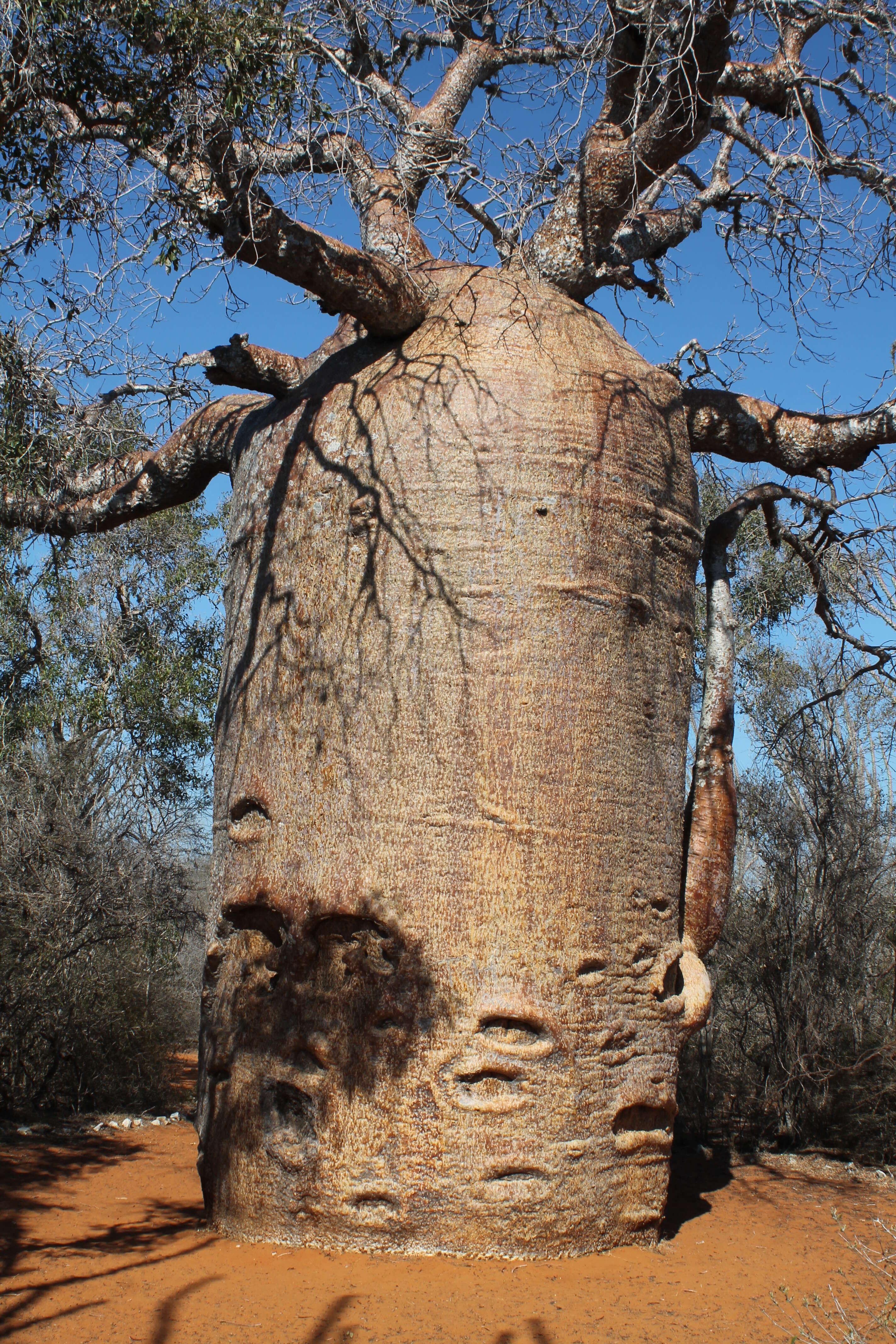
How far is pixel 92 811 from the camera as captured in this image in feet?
21.9

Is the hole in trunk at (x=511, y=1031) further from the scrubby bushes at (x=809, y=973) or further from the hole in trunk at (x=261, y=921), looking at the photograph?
the scrubby bushes at (x=809, y=973)

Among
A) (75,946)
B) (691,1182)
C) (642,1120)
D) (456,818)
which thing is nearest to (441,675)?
(456,818)

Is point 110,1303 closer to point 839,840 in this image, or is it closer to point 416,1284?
point 416,1284

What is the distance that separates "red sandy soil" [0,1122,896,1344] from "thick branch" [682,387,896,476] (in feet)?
9.78

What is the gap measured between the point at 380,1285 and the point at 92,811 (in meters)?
4.51

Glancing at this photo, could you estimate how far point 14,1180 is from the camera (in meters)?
4.05

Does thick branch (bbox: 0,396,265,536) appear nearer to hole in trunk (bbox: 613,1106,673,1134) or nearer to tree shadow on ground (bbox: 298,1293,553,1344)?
hole in trunk (bbox: 613,1106,673,1134)

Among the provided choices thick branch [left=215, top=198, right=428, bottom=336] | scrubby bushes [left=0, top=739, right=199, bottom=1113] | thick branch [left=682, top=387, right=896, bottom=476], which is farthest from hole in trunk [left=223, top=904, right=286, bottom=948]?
scrubby bushes [left=0, top=739, right=199, bottom=1113]

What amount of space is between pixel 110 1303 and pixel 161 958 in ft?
14.6

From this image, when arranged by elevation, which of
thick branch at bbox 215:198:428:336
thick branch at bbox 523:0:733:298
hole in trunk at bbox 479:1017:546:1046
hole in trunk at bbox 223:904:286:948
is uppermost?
thick branch at bbox 523:0:733:298

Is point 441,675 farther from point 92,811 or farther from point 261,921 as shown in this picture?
point 92,811

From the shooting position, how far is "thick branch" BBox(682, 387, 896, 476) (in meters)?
4.27

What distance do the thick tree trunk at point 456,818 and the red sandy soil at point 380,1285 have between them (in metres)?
0.14

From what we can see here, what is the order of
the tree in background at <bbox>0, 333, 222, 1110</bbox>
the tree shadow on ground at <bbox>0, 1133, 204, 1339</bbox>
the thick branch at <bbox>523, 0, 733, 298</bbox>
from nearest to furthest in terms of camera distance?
the tree shadow on ground at <bbox>0, 1133, 204, 1339</bbox> → the thick branch at <bbox>523, 0, 733, 298</bbox> → the tree in background at <bbox>0, 333, 222, 1110</bbox>
